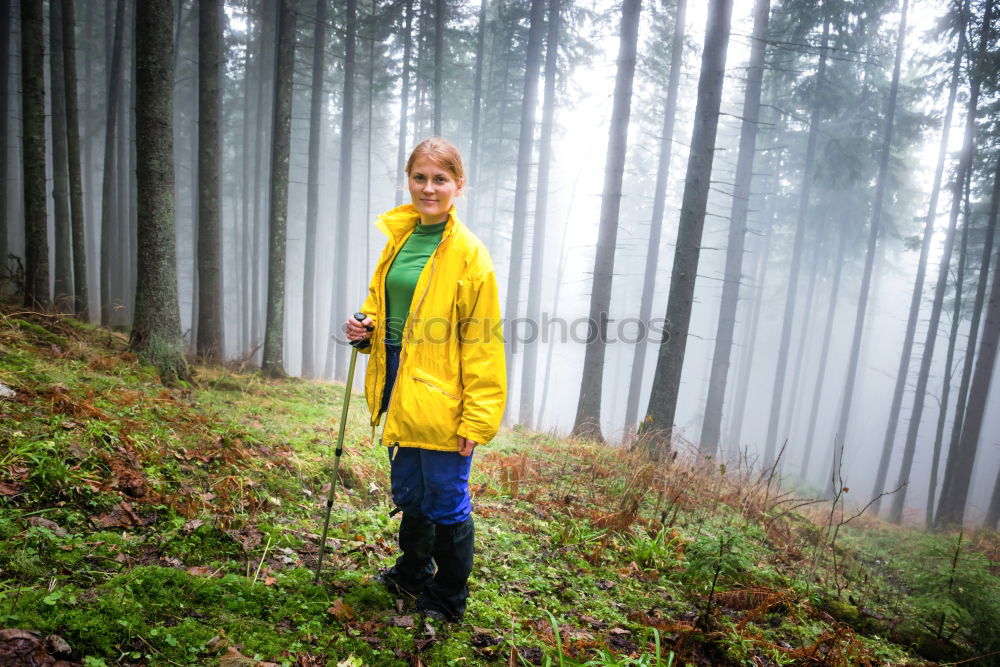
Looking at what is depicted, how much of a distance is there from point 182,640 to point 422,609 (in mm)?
1206

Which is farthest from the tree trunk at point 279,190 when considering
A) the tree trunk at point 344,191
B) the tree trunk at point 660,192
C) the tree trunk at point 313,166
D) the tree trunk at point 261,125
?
the tree trunk at point 660,192

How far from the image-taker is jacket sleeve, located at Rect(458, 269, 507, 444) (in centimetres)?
240

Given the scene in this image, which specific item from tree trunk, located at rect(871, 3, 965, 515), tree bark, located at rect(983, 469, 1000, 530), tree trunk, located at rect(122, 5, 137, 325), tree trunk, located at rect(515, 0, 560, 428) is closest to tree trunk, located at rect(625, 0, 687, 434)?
tree trunk, located at rect(515, 0, 560, 428)

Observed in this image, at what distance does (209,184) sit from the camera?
8594mm

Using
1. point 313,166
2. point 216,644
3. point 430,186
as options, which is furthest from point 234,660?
point 313,166

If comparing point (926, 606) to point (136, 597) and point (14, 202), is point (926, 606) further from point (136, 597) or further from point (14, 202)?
point (14, 202)

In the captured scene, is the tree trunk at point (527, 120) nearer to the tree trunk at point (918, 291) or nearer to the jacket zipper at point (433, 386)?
the jacket zipper at point (433, 386)

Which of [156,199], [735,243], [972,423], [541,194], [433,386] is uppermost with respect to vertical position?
[541,194]

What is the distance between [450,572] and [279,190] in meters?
8.71

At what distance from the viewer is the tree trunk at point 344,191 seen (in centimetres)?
1584

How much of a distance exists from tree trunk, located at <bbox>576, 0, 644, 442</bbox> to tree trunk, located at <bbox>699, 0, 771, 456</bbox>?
13.9 ft

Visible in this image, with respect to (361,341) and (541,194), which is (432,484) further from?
(541,194)

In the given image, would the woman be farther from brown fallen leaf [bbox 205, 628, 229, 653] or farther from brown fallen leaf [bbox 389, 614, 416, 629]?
brown fallen leaf [bbox 205, 628, 229, 653]

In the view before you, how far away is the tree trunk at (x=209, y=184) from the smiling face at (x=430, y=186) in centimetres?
775
